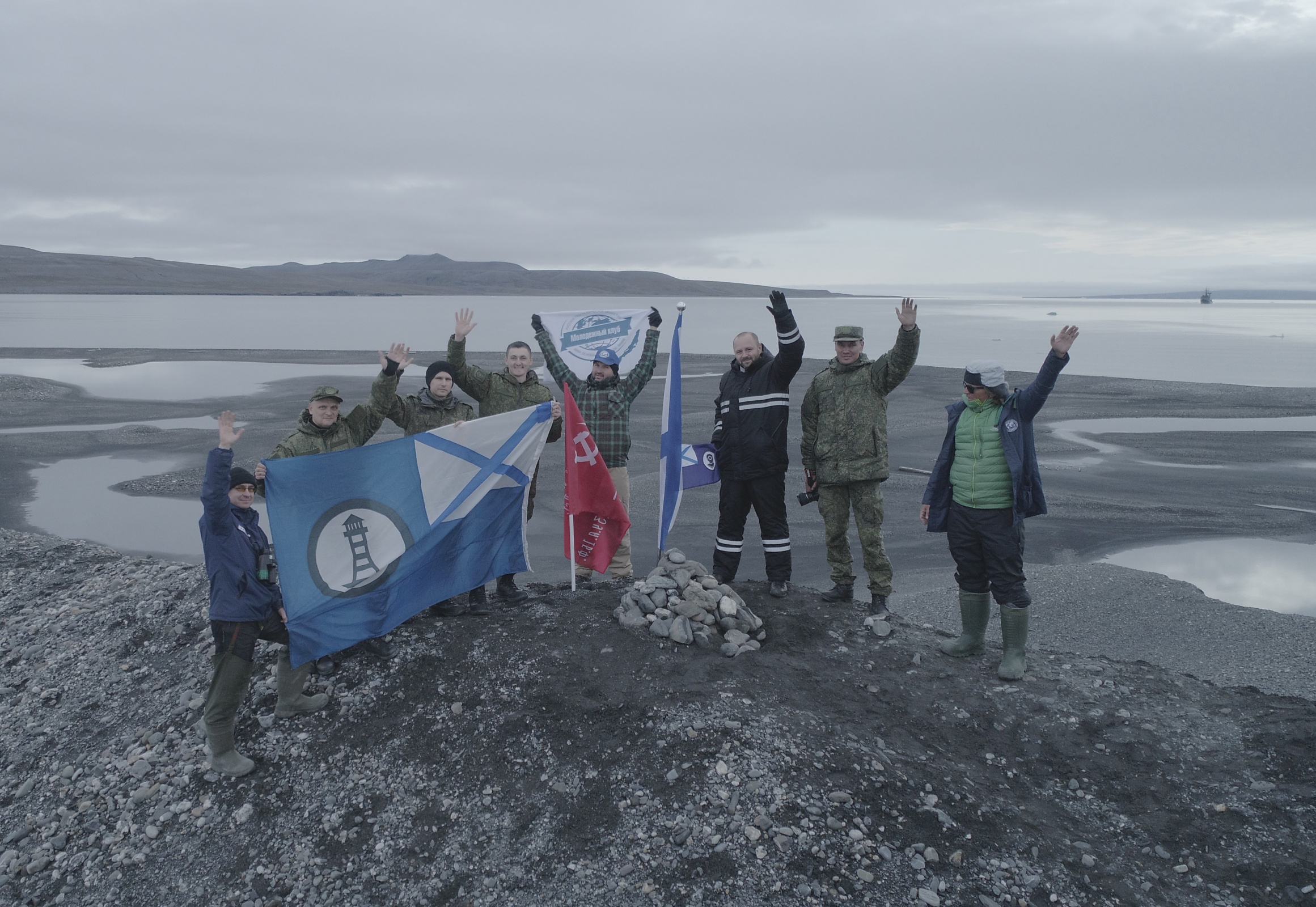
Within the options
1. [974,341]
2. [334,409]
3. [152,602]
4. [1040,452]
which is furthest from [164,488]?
[974,341]

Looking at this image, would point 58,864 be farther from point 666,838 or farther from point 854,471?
point 854,471

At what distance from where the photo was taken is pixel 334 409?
20.0 ft

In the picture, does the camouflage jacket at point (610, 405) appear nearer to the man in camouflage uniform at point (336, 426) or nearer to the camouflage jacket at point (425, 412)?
the camouflage jacket at point (425, 412)

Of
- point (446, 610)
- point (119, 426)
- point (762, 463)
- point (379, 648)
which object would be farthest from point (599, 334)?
point (119, 426)

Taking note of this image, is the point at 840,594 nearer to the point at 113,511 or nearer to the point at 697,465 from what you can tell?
the point at 697,465

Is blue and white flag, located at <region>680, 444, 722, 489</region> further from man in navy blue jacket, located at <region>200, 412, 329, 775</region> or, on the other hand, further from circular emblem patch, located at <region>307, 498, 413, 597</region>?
man in navy blue jacket, located at <region>200, 412, 329, 775</region>

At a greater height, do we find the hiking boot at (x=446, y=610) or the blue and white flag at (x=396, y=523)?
the blue and white flag at (x=396, y=523)

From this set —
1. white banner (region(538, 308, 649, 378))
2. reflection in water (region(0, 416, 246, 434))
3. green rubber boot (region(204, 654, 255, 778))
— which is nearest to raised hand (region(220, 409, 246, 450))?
green rubber boot (region(204, 654, 255, 778))

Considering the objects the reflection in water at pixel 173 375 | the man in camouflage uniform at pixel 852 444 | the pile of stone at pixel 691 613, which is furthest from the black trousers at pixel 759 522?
the reflection in water at pixel 173 375

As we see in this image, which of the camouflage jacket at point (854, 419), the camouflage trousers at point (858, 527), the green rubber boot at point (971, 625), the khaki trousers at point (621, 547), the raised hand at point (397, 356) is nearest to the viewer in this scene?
the raised hand at point (397, 356)

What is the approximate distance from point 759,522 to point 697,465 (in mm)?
936

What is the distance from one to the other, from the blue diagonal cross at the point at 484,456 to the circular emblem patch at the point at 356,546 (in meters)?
0.38

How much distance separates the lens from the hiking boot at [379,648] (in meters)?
6.14

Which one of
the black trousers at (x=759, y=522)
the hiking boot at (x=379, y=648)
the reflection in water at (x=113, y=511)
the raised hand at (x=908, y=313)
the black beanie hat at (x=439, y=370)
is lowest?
the reflection in water at (x=113, y=511)
